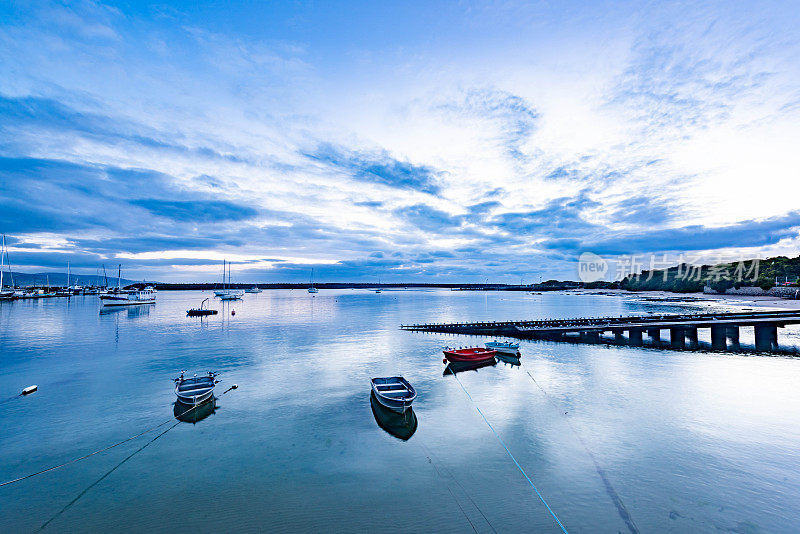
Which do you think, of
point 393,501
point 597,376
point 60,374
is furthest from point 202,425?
point 597,376

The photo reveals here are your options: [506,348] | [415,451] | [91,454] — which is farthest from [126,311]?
[415,451]

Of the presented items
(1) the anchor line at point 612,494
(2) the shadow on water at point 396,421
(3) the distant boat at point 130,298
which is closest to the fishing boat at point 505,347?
(1) the anchor line at point 612,494

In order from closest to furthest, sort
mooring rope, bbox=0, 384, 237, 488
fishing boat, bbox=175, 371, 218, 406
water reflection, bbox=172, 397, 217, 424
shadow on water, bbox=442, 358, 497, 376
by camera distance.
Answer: mooring rope, bbox=0, 384, 237, 488
water reflection, bbox=172, 397, 217, 424
fishing boat, bbox=175, 371, 218, 406
shadow on water, bbox=442, 358, 497, 376

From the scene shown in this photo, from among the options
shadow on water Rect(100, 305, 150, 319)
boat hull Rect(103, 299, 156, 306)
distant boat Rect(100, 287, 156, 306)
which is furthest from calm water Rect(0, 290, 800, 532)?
distant boat Rect(100, 287, 156, 306)

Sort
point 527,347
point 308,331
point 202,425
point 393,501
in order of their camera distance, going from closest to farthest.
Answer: point 393,501 → point 202,425 → point 527,347 → point 308,331

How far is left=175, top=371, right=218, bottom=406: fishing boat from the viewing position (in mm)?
24609

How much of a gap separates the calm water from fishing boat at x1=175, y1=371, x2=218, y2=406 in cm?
135

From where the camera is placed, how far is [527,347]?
49906 millimetres

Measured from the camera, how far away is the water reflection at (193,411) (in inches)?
924

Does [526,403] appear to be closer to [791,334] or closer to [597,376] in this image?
[597,376]

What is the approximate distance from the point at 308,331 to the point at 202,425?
44.4 meters

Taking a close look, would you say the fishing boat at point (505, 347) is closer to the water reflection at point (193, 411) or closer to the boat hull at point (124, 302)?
the water reflection at point (193, 411)

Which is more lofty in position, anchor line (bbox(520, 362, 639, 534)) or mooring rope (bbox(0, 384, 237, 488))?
mooring rope (bbox(0, 384, 237, 488))

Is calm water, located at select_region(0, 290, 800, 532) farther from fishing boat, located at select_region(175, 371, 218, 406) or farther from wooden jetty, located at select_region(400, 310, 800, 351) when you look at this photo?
wooden jetty, located at select_region(400, 310, 800, 351)
